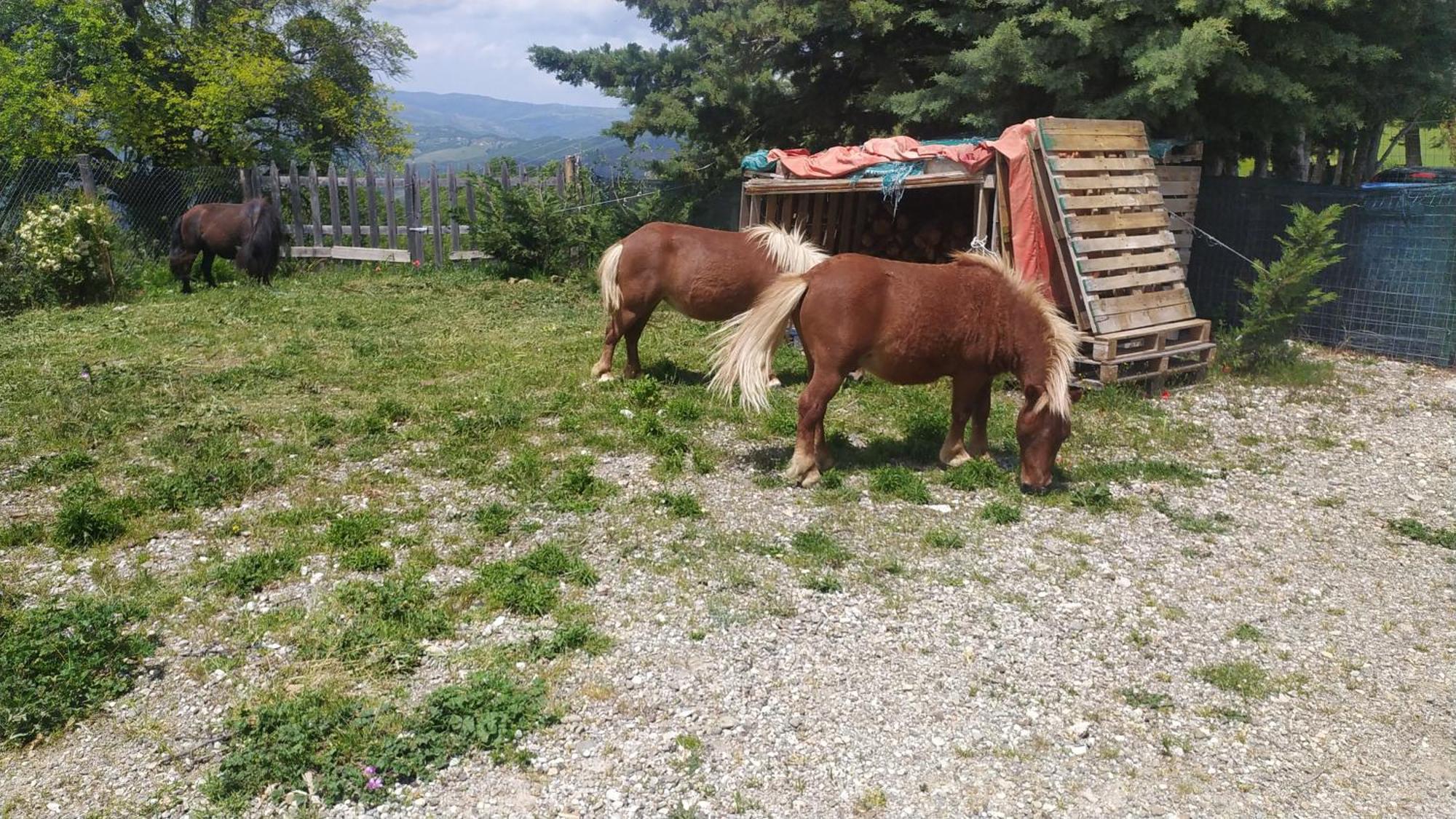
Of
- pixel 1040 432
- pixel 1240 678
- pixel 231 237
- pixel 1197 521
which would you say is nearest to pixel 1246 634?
pixel 1240 678

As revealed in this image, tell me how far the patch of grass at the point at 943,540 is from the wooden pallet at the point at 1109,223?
142 inches

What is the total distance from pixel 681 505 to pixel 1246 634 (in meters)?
3.27

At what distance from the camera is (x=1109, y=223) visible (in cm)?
913

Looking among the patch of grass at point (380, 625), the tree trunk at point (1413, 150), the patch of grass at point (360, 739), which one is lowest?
the patch of grass at point (360, 739)

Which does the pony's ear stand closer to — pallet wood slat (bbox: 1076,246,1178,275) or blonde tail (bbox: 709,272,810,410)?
blonde tail (bbox: 709,272,810,410)

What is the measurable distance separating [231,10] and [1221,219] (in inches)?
718

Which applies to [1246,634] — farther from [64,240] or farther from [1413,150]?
[1413,150]

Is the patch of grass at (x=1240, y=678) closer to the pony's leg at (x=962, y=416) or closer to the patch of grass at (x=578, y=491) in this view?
the pony's leg at (x=962, y=416)

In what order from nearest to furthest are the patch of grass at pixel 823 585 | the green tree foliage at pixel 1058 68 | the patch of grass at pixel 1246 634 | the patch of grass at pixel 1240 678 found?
the patch of grass at pixel 1240 678, the patch of grass at pixel 1246 634, the patch of grass at pixel 823 585, the green tree foliage at pixel 1058 68

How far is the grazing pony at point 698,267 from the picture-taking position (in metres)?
8.65

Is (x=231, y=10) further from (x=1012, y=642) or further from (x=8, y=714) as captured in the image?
(x=1012, y=642)

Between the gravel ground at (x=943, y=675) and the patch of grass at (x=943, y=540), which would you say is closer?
the gravel ground at (x=943, y=675)

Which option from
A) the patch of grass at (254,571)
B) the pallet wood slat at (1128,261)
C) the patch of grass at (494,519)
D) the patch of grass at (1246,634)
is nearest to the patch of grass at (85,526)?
the patch of grass at (254,571)

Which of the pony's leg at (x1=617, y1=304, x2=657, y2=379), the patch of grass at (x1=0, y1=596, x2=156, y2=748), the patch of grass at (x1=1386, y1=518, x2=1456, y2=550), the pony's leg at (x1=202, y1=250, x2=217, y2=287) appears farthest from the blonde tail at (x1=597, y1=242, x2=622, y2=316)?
the pony's leg at (x1=202, y1=250, x2=217, y2=287)
